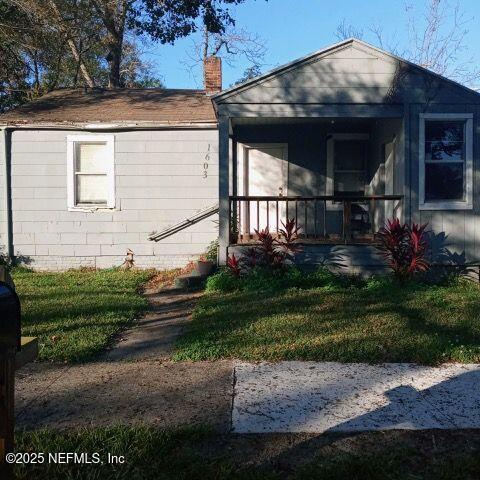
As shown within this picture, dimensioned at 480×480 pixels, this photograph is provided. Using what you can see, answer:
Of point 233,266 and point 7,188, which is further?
point 7,188

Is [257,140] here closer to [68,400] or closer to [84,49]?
[68,400]

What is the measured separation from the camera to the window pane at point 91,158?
1198 centimetres

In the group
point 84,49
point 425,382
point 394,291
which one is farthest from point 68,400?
point 84,49

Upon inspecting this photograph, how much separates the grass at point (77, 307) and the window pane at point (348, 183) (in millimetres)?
4817

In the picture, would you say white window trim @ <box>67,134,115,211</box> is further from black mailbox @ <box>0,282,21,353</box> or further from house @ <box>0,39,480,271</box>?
black mailbox @ <box>0,282,21,353</box>

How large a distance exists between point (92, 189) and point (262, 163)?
389 cm

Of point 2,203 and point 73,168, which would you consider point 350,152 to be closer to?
point 73,168

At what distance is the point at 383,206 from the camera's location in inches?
447

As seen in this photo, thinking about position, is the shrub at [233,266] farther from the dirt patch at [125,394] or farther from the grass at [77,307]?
the dirt patch at [125,394]

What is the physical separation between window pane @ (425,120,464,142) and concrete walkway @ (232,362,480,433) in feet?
19.1

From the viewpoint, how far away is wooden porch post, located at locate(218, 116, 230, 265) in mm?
9938

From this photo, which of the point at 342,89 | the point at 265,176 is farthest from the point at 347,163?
the point at 342,89

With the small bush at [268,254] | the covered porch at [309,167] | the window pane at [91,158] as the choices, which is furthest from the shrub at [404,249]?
the window pane at [91,158]

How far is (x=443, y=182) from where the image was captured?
10.2 meters
